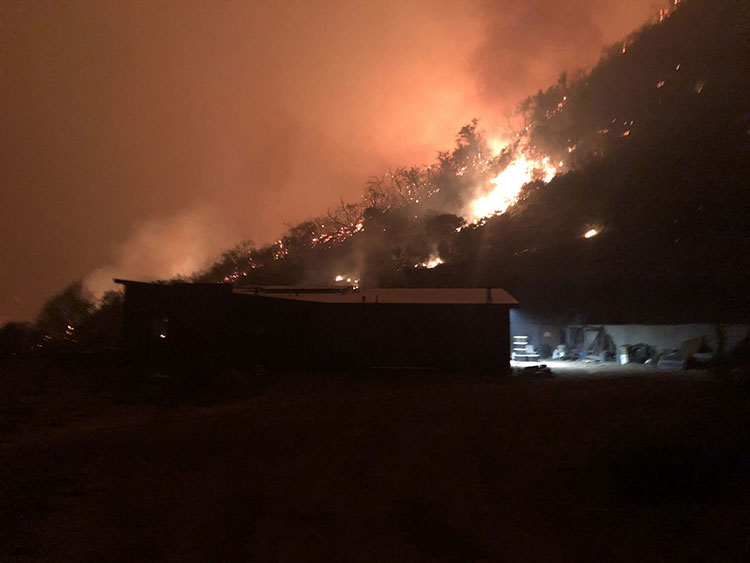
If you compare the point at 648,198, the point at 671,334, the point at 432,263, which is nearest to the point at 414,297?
the point at 671,334

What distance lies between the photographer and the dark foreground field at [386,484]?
17.7ft

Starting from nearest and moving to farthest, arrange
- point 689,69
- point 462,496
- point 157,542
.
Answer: point 157,542
point 462,496
point 689,69

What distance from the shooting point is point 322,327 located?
2072 centimetres

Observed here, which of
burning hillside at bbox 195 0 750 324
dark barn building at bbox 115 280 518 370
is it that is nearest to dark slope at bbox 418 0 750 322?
burning hillside at bbox 195 0 750 324

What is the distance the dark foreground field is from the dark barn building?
7.56 metres

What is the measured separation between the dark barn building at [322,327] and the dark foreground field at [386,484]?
756 centimetres

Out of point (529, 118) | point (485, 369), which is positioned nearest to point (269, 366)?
point (485, 369)

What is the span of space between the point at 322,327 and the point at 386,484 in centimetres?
1364

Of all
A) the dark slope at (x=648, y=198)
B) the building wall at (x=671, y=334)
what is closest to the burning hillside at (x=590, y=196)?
the dark slope at (x=648, y=198)

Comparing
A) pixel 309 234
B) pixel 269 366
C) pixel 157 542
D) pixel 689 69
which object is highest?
pixel 689 69

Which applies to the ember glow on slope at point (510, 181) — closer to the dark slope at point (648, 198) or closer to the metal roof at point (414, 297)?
the dark slope at point (648, 198)

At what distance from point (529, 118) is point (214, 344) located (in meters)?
46.7

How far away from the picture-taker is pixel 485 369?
20250 millimetres

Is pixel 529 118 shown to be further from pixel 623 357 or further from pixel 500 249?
pixel 623 357
